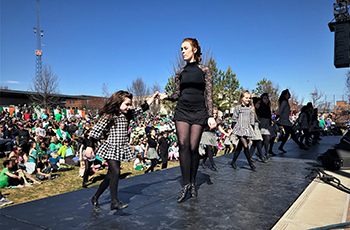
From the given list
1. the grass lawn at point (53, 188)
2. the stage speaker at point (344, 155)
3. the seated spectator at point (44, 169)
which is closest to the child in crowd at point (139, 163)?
the grass lawn at point (53, 188)

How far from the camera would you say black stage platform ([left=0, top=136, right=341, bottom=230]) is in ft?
7.55

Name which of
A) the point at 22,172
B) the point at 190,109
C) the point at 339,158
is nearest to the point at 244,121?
the point at 339,158

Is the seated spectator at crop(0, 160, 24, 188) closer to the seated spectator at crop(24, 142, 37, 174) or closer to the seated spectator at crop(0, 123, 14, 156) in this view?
the seated spectator at crop(24, 142, 37, 174)

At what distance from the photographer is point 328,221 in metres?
2.36

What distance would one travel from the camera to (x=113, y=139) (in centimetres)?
274

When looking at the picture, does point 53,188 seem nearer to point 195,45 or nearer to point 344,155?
point 195,45

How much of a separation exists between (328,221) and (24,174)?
311 inches

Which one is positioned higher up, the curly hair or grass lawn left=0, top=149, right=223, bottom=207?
the curly hair

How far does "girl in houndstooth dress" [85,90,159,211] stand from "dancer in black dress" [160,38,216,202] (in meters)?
0.51

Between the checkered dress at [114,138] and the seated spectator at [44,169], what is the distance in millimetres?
6477

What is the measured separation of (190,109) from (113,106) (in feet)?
2.86

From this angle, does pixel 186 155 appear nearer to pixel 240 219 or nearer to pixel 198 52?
pixel 240 219

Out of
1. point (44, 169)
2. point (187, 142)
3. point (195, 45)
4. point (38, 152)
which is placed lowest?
point (44, 169)

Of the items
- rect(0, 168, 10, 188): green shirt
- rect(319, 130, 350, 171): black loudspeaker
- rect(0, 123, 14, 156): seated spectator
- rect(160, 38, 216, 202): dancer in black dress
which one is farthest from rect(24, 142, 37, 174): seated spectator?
rect(319, 130, 350, 171): black loudspeaker
